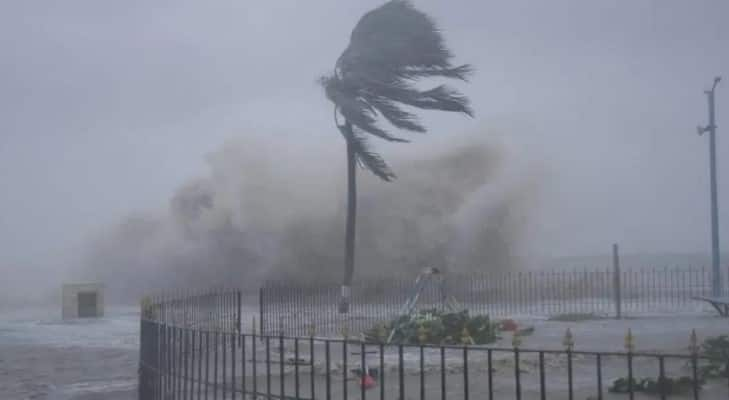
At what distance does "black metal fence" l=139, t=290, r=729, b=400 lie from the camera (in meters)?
6.49

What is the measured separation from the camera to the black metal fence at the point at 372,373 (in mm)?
6492

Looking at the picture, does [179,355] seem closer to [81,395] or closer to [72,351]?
[81,395]

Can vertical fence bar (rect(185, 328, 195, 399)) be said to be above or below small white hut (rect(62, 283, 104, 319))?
above

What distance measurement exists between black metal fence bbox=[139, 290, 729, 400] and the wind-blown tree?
1410cm

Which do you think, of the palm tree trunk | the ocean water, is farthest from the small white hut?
the palm tree trunk

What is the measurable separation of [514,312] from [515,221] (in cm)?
1872

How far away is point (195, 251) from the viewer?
153 ft

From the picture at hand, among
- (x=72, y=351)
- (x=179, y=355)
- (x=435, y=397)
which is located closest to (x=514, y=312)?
(x=72, y=351)

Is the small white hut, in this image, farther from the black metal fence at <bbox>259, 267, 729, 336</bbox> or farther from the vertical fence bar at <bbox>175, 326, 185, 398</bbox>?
the vertical fence bar at <bbox>175, 326, 185, 398</bbox>

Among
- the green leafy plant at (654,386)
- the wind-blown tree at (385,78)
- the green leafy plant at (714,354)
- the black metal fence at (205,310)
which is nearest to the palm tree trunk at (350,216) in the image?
the wind-blown tree at (385,78)

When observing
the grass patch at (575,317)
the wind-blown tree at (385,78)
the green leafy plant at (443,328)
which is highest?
the wind-blown tree at (385,78)

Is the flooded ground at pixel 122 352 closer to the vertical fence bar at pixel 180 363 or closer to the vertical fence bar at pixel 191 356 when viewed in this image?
the vertical fence bar at pixel 180 363

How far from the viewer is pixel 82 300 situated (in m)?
28.7

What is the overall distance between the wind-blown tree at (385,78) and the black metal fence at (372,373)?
46.3ft
